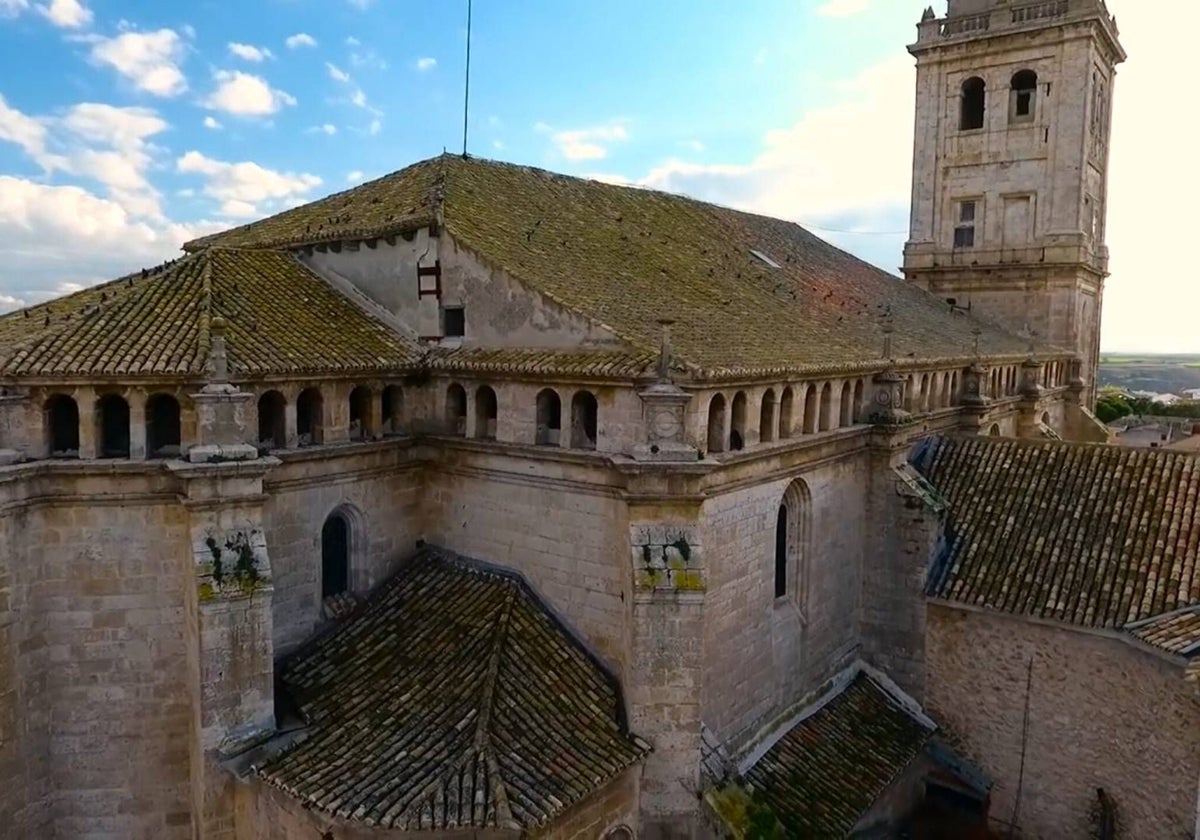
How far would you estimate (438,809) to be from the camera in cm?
1231

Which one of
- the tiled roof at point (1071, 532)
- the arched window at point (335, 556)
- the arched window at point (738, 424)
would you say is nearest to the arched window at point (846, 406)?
the tiled roof at point (1071, 532)

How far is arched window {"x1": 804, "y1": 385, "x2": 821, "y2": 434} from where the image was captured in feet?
60.4

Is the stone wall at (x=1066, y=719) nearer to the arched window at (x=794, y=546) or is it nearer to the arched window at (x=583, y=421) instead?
the arched window at (x=794, y=546)

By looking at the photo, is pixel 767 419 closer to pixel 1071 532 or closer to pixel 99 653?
pixel 1071 532

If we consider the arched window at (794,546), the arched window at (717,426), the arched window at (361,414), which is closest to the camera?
the arched window at (717,426)

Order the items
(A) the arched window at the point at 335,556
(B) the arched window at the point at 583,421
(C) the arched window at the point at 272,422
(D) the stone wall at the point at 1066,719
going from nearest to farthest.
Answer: (C) the arched window at the point at 272,422, (B) the arched window at the point at 583,421, (D) the stone wall at the point at 1066,719, (A) the arched window at the point at 335,556

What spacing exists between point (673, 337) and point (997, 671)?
1012cm

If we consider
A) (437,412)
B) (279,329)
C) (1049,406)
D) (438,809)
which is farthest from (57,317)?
(1049,406)

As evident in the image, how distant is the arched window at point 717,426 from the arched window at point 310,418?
265 inches

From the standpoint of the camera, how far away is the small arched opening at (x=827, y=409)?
1908 centimetres

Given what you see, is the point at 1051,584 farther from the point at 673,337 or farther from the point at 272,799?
the point at 272,799

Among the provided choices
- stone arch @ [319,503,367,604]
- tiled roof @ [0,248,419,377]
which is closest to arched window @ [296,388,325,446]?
tiled roof @ [0,248,419,377]

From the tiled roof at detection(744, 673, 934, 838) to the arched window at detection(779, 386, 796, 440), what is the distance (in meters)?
5.93

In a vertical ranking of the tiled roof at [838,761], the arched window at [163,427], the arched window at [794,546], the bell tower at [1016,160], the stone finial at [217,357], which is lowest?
the tiled roof at [838,761]
